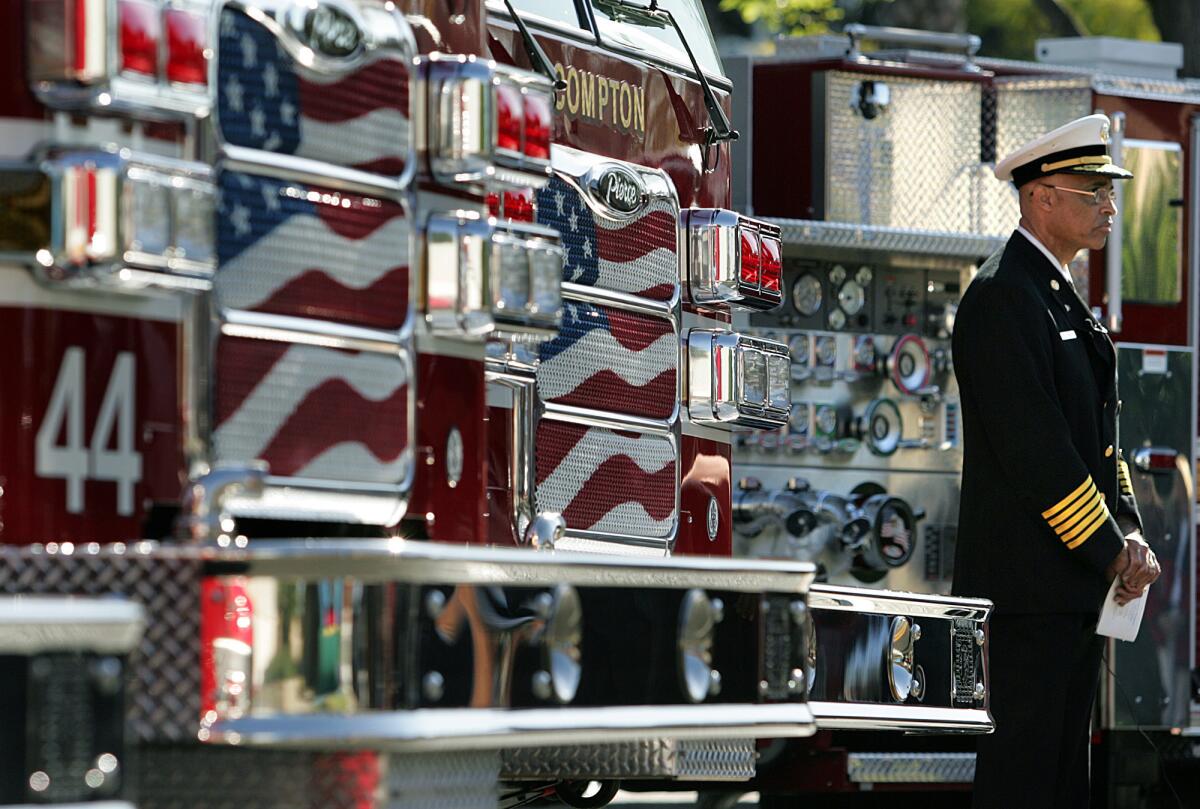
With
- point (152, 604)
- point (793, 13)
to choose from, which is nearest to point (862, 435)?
point (152, 604)

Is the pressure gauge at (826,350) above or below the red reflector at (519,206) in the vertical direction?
below

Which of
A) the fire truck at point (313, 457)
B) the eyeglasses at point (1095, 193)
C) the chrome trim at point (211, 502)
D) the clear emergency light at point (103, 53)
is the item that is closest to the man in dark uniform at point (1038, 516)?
the eyeglasses at point (1095, 193)

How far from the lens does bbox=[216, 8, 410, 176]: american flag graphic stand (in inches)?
118

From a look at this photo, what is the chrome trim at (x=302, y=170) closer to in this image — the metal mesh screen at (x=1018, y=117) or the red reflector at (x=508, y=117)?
the red reflector at (x=508, y=117)

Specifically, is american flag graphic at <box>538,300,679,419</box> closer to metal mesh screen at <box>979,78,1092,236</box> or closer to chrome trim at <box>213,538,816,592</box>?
chrome trim at <box>213,538,816,592</box>

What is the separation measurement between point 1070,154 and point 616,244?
164 cm

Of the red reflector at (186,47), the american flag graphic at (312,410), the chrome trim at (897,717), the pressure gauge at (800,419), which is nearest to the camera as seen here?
the red reflector at (186,47)

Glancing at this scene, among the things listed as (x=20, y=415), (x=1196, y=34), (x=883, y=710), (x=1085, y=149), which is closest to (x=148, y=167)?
(x=20, y=415)

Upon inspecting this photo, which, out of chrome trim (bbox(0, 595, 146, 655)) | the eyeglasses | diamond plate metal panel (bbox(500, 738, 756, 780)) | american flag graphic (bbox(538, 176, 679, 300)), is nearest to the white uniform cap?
the eyeglasses

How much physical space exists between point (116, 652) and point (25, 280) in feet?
1.69

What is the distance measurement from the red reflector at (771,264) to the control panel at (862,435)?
2170 millimetres

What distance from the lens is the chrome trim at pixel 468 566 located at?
8.70 feet

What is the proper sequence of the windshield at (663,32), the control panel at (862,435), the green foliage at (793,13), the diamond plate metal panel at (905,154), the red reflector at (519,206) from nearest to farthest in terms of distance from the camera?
the red reflector at (519,206), the windshield at (663,32), the control panel at (862,435), the diamond plate metal panel at (905,154), the green foliage at (793,13)

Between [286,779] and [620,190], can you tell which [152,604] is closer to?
[286,779]
